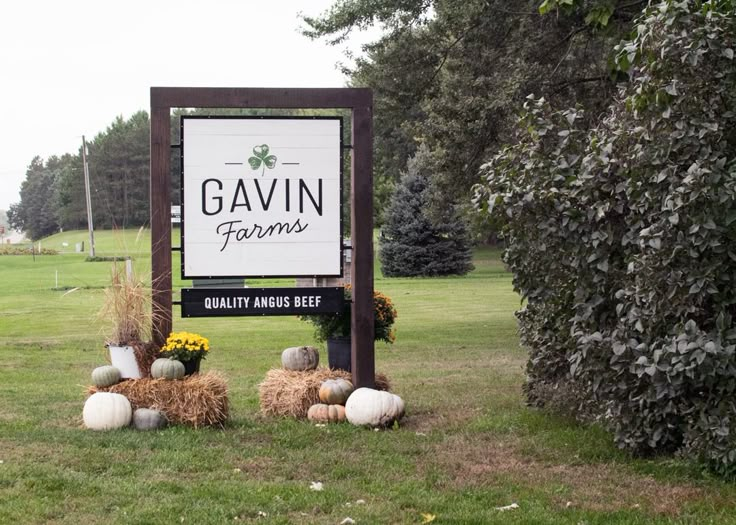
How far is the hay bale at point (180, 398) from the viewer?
7.88 meters

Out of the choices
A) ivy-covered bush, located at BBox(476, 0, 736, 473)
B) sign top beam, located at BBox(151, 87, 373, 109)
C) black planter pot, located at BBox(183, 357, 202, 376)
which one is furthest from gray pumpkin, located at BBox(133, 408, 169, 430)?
ivy-covered bush, located at BBox(476, 0, 736, 473)

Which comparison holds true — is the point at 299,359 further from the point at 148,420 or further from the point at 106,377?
the point at 106,377

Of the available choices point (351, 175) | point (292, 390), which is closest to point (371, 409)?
point (292, 390)

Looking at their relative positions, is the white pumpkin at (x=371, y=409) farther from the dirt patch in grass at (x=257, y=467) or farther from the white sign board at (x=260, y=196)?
the dirt patch in grass at (x=257, y=467)

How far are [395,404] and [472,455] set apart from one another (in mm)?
1316

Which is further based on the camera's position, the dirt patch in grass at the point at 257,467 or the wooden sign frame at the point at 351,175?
the wooden sign frame at the point at 351,175

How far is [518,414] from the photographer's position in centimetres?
873

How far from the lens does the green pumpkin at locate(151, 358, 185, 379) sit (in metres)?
7.98

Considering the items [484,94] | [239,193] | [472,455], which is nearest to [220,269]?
[239,193]

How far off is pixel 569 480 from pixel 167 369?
3.48m

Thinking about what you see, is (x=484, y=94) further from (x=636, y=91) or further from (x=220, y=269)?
(x=636, y=91)

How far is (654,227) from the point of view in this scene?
615cm

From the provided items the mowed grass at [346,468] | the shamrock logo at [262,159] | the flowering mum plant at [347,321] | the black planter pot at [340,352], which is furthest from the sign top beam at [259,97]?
the black planter pot at [340,352]

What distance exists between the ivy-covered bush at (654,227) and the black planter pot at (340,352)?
95.3 inches
